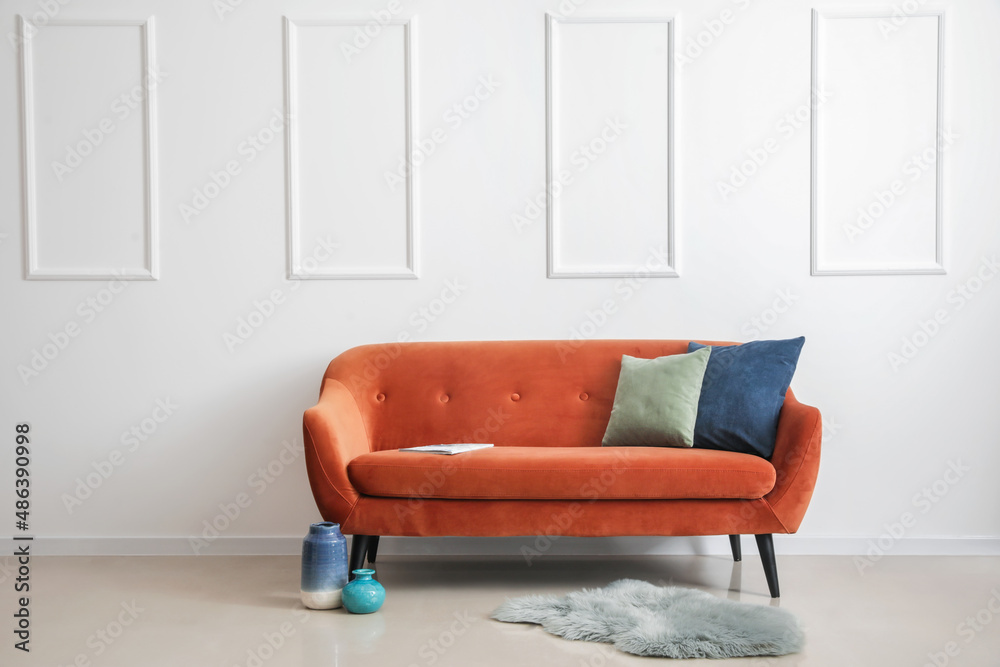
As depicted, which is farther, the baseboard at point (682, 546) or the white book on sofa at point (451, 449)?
the baseboard at point (682, 546)

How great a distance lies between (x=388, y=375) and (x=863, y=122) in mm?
2380

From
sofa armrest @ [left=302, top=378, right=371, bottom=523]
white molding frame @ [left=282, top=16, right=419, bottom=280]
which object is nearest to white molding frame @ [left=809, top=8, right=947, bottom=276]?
white molding frame @ [left=282, top=16, right=419, bottom=280]

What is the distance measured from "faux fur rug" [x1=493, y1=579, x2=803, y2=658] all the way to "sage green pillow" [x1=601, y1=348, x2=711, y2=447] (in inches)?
21.9

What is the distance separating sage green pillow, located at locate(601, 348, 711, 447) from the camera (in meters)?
2.81

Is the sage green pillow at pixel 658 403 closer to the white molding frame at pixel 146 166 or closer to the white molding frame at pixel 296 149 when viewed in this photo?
the white molding frame at pixel 296 149

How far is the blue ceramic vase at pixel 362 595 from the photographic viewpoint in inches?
94.4

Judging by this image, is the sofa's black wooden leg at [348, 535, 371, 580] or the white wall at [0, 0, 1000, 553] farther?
the white wall at [0, 0, 1000, 553]

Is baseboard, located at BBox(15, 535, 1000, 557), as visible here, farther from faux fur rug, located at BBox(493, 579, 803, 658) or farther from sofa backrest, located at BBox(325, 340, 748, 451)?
faux fur rug, located at BBox(493, 579, 803, 658)

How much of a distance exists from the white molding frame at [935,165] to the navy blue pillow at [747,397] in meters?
0.66

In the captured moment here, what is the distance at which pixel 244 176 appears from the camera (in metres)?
3.38

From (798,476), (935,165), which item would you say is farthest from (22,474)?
(935,165)

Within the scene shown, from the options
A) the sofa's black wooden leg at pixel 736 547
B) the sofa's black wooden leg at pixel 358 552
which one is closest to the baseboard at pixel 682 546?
the sofa's black wooden leg at pixel 736 547

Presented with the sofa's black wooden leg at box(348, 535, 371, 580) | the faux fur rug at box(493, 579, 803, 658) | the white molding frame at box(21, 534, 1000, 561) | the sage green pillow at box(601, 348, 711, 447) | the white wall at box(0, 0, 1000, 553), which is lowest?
the white molding frame at box(21, 534, 1000, 561)

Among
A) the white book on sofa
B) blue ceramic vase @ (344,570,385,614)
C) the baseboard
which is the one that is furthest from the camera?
the baseboard
